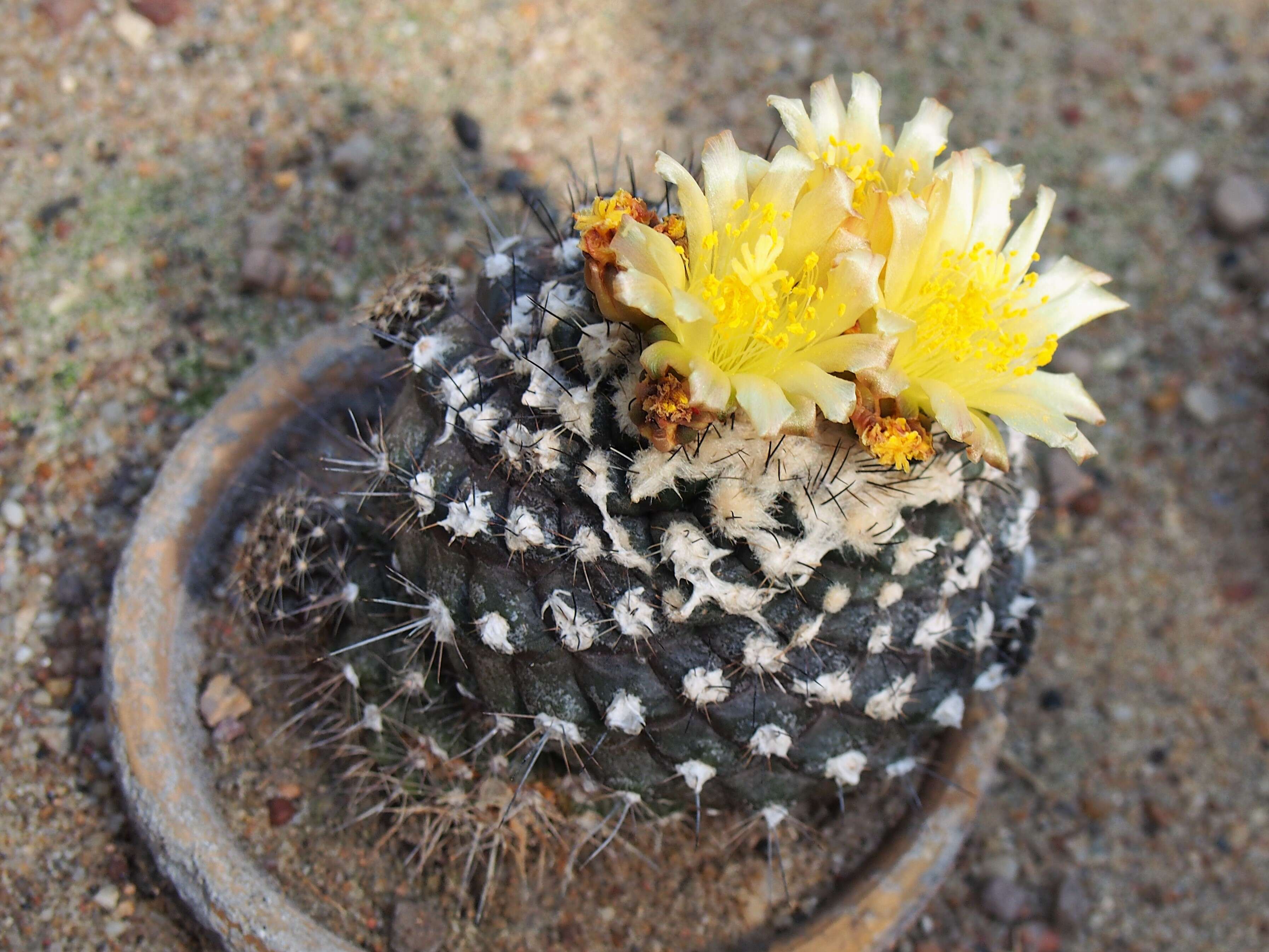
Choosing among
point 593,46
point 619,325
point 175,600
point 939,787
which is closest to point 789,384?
point 619,325

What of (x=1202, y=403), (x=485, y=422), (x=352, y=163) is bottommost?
(x=1202, y=403)

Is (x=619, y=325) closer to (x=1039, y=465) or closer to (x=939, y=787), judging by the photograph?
(x=939, y=787)

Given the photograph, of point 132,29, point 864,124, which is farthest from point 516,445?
point 132,29

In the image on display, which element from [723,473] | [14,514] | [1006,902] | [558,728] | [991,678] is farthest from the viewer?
[1006,902]

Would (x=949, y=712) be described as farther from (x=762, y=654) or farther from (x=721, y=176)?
(x=721, y=176)

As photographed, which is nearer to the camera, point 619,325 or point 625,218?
point 625,218

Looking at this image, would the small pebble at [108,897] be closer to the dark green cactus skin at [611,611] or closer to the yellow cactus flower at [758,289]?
the dark green cactus skin at [611,611]

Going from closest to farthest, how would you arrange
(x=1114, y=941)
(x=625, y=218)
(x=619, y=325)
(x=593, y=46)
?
1. (x=625, y=218)
2. (x=619, y=325)
3. (x=1114, y=941)
4. (x=593, y=46)

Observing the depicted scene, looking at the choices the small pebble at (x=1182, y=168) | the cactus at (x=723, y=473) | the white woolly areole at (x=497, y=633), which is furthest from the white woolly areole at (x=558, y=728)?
the small pebble at (x=1182, y=168)
